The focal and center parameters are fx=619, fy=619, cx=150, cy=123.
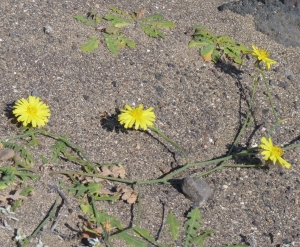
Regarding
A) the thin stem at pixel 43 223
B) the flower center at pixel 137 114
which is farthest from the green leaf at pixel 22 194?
the flower center at pixel 137 114

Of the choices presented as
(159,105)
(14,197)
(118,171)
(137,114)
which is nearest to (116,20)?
(159,105)

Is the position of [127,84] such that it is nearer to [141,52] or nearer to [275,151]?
[141,52]

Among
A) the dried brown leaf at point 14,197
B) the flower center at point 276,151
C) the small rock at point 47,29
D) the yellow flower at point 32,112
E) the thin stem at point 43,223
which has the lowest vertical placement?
the thin stem at point 43,223

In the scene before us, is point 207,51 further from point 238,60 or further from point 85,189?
point 85,189

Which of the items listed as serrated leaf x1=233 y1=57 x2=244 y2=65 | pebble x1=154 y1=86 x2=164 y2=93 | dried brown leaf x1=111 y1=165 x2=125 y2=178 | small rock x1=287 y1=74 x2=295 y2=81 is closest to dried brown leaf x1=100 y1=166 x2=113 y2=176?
dried brown leaf x1=111 y1=165 x2=125 y2=178

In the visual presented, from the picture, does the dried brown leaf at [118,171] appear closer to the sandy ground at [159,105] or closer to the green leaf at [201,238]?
the sandy ground at [159,105]

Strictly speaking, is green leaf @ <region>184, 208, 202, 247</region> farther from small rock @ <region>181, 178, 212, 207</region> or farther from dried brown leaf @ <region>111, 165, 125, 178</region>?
dried brown leaf @ <region>111, 165, 125, 178</region>

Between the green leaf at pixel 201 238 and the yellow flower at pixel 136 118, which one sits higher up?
the yellow flower at pixel 136 118
